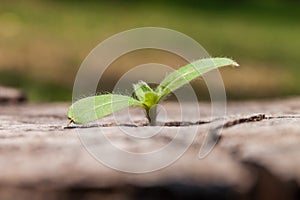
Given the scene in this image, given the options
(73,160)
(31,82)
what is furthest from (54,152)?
(31,82)

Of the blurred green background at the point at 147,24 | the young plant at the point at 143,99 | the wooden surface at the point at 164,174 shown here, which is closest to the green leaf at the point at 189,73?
the young plant at the point at 143,99

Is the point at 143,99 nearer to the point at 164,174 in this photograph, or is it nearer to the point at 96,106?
the point at 96,106

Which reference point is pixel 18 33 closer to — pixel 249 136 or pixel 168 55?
pixel 168 55

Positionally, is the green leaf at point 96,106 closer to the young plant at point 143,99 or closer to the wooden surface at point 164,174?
the young plant at point 143,99

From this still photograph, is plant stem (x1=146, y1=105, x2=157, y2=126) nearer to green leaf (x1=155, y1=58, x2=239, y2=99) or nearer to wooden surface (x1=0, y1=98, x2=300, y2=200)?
green leaf (x1=155, y1=58, x2=239, y2=99)

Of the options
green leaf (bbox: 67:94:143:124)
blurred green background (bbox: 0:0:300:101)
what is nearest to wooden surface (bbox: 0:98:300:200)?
green leaf (bbox: 67:94:143:124)

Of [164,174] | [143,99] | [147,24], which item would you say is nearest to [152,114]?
[143,99]
